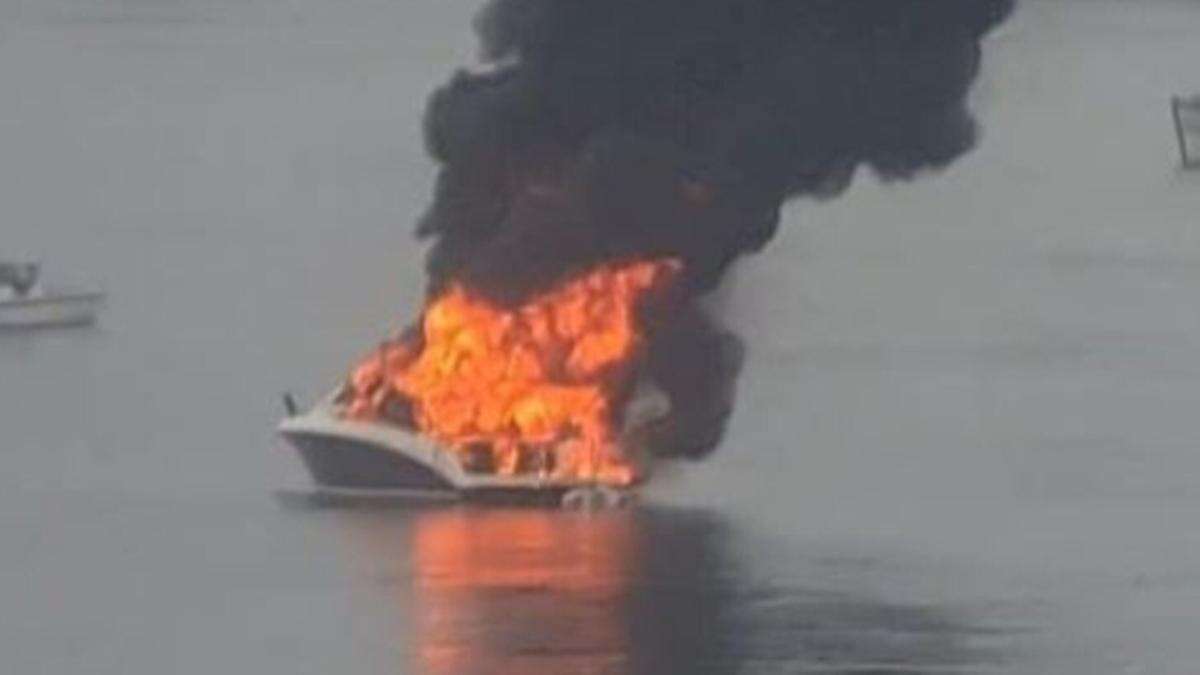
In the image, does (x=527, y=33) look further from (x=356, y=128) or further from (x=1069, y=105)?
(x=1069, y=105)

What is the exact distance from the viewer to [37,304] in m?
101

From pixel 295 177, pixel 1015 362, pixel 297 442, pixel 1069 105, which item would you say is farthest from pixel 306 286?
pixel 1069 105

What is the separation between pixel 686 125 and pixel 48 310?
140 ft

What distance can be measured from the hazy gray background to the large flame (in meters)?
1.41

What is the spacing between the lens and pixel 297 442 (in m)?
65.6

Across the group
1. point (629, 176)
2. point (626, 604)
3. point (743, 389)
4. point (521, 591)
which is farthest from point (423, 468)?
point (743, 389)

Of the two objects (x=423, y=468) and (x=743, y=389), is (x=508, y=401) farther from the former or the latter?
(x=743, y=389)

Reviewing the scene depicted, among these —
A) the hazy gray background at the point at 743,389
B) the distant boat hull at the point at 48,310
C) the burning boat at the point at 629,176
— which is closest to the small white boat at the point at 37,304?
the distant boat hull at the point at 48,310

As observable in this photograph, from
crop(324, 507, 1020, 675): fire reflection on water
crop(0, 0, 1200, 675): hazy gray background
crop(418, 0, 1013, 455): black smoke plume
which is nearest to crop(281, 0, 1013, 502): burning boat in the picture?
crop(418, 0, 1013, 455): black smoke plume

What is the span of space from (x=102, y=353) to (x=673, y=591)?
4095 cm

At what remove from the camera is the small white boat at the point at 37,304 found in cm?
10000

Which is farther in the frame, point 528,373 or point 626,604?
point 528,373

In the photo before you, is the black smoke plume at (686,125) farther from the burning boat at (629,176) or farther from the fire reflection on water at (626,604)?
the fire reflection on water at (626,604)

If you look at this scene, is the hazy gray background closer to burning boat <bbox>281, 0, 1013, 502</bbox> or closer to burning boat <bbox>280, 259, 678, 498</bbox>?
burning boat <bbox>280, 259, 678, 498</bbox>
